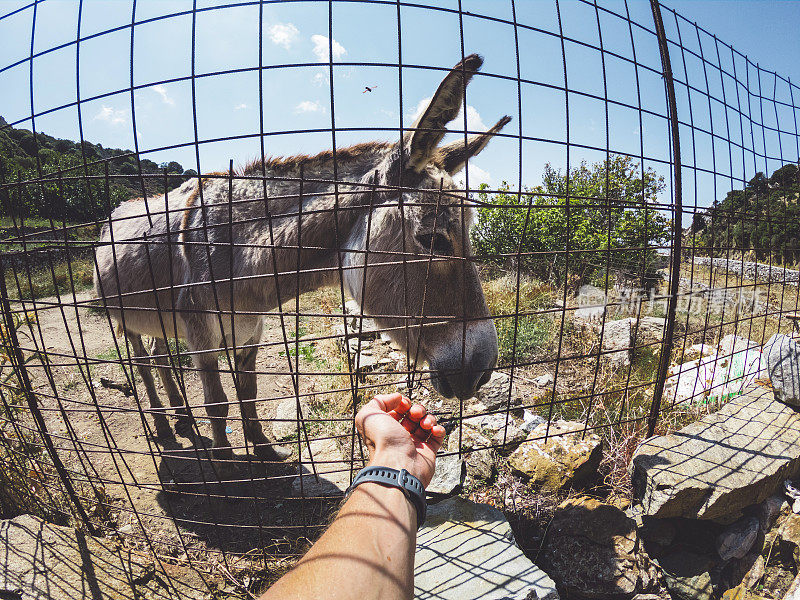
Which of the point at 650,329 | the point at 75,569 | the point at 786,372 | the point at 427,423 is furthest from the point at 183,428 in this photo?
the point at 650,329

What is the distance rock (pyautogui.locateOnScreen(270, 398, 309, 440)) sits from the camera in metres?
4.40

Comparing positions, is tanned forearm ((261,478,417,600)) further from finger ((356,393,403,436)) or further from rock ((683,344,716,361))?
rock ((683,344,716,361))

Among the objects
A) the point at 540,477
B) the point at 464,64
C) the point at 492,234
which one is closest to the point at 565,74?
the point at 464,64

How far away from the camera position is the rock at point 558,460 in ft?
9.04

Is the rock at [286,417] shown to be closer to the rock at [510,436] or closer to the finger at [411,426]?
the rock at [510,436]

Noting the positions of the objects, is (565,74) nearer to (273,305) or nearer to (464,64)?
(464,64)

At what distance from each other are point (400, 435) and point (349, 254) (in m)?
1.75

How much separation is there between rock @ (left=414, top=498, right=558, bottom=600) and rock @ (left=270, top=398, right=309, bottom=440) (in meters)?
2.29

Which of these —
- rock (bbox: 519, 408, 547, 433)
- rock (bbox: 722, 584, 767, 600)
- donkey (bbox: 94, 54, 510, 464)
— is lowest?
rock (bbox: 722, 584, 767, 600)

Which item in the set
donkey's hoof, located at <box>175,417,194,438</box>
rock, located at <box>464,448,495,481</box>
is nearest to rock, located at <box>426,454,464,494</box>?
rock, located at <box>464,448,495,481</box>

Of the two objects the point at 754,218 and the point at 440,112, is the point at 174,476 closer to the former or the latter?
the point at 440,112

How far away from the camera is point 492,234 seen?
10828 mm

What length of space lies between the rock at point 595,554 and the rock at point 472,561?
0.41 m

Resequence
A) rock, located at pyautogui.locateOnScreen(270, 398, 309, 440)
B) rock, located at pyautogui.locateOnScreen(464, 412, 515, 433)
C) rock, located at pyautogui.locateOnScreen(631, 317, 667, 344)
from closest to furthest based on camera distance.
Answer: rock, located at pyautogui.locateOnScreen(464, 412, 515, 433)
rock, located at pyautogui.locateOnScreen(270, 398, 309, 440)
rock, located at pyautogui.locateOnScreen(631, 317, 667, 344)
